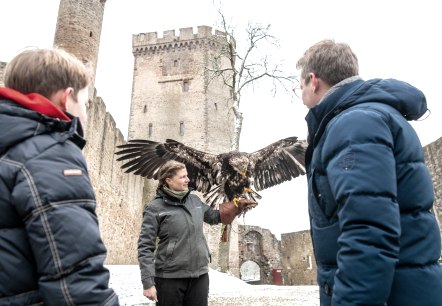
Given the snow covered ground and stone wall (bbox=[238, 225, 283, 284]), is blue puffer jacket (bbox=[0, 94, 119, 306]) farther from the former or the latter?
stone wall (bbox=[238, 225, 283, 284])

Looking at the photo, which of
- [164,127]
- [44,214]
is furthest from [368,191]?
[164,127]

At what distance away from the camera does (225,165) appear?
4.51 m

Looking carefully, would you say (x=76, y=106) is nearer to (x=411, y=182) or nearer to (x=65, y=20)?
(x=411, y=182)

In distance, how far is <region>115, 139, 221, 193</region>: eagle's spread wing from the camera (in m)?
4.91

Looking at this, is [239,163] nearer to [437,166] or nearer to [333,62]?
[333,62]

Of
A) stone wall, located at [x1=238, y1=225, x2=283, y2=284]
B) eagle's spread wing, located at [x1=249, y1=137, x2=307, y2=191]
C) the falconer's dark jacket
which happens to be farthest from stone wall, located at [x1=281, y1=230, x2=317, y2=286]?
the falconer's dark jacket

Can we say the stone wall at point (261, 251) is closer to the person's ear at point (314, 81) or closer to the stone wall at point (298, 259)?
the stone wall at point (298, 259)

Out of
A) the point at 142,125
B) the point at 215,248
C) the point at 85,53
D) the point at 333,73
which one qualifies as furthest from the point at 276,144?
the point at 142,125

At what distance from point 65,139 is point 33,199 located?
0.23 m

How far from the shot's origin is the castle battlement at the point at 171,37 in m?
26.0

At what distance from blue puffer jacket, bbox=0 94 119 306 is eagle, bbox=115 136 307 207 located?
3121mm

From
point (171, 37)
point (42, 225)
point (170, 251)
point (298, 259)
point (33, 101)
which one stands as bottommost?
point (298, 259)

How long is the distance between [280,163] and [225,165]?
1242mm

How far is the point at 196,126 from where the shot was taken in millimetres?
24094
